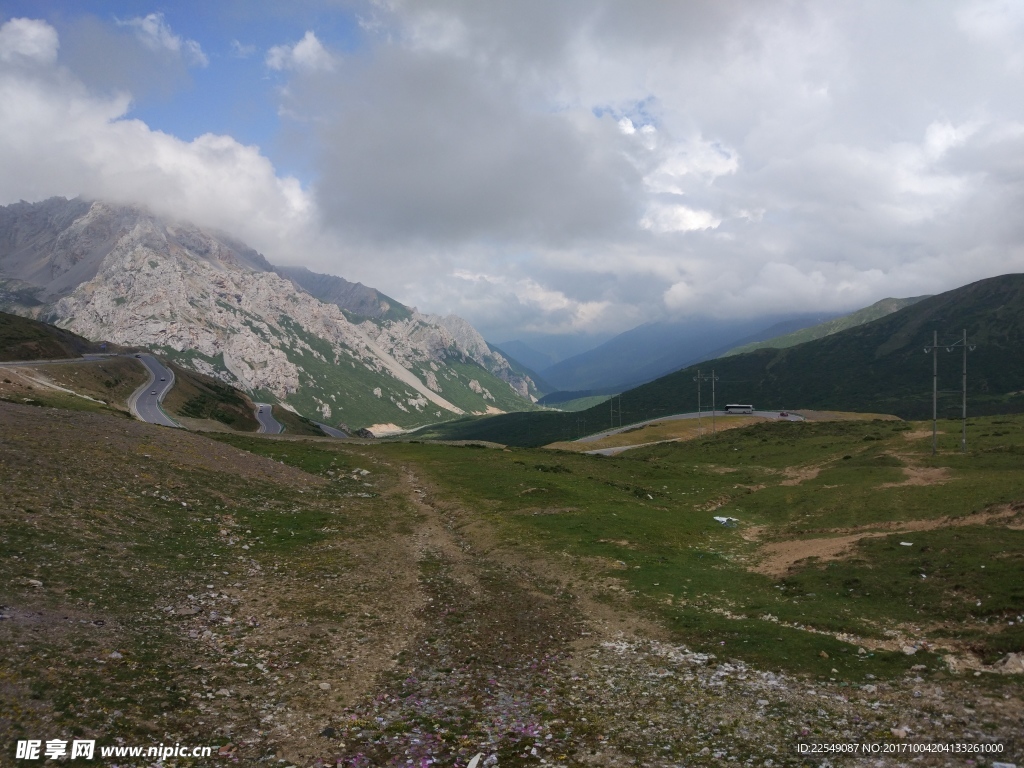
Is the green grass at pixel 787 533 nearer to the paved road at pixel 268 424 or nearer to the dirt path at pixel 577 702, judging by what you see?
the dirt path at pixel 577 702

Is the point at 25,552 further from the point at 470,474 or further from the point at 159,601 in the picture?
the point at 470,474

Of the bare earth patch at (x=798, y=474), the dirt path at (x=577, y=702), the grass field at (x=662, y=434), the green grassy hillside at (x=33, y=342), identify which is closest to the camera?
the dirt path at (x=577, y=702)

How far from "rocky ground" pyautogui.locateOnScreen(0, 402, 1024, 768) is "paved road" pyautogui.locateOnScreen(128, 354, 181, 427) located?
63830 mm

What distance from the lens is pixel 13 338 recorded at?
136 m

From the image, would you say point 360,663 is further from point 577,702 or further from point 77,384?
point 77,384

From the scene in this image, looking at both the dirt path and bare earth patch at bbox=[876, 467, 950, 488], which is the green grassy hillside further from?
bare earth patch at bbox=[876, 467, 950, 488]

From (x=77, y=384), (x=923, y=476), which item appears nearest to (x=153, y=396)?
(x=77, y=384)

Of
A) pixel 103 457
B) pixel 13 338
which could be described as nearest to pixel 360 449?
pixel 103 457

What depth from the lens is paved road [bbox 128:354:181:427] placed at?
101 meters

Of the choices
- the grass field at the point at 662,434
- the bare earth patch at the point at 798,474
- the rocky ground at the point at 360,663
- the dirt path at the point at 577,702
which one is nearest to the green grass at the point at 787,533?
the bare earth patch at the point at 798,474

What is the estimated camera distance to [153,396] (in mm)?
125312

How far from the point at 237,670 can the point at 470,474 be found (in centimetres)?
4360

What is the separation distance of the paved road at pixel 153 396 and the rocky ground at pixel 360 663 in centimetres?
6383

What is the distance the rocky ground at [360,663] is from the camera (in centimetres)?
1334
